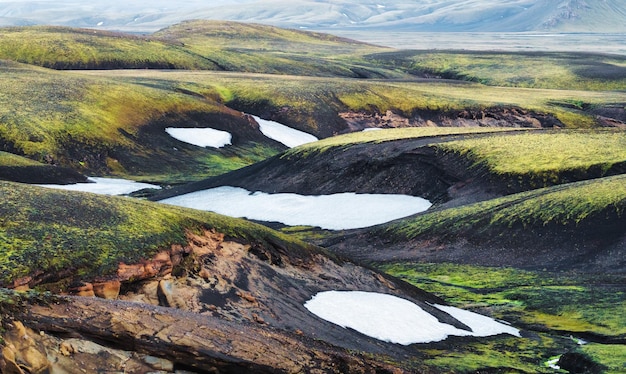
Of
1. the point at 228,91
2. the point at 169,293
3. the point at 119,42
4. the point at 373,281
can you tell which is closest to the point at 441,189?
the point at 373,281

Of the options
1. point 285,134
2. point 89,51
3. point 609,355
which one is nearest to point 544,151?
point 609,355

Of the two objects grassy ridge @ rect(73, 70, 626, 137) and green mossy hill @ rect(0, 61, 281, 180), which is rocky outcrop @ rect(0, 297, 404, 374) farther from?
grassy ridge @ rect(73, 70, 626, 137)

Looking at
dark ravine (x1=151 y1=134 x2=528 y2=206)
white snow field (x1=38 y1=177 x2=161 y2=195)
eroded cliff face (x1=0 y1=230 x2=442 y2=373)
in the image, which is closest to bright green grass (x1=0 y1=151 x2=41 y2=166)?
white snow field (x1=38 y1=177 x2=161 y2=195)

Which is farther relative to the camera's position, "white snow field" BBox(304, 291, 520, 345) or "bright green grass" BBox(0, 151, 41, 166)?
"bright green grass" BBox(0, 151, 41, 166)

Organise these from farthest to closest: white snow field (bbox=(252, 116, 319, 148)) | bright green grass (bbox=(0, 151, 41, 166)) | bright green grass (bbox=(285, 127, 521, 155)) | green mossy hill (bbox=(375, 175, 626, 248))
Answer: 1. white snow field (bbox=(252, 116, 319, 148))
2. bright green grass (bbox=(285, 127, 521, 155))
3. bright green grass (bbox=(0, 151, 41, 166))
4. green mossy hill (bbox=(375, 175, 626, 248))

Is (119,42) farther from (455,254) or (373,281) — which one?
(373,281)

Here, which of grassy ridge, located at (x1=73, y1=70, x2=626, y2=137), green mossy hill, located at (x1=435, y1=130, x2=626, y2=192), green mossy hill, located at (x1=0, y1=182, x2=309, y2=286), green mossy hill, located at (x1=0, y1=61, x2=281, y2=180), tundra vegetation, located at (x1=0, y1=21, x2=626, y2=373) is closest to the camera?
green mossy hill, located at (x1=0, y1=182, x2=309, y2=286)

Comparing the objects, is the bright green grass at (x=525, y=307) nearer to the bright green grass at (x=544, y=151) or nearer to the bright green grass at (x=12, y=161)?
the bright green grass at (x=544, y=151)
